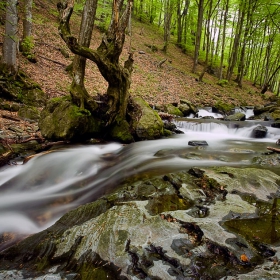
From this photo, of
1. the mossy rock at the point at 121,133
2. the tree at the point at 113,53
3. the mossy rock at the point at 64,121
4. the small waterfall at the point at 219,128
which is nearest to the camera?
the tree at the point at 113,53

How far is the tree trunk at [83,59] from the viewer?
6312 mm

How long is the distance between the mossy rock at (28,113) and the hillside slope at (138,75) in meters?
1.44

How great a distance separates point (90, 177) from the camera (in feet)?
16.6

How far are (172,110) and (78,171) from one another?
24.2 ft

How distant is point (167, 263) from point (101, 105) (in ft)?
19.4

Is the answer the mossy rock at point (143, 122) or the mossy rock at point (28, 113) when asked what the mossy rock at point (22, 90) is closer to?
the mossy rock at point (28, 113)

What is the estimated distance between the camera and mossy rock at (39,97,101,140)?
6312 millimetres

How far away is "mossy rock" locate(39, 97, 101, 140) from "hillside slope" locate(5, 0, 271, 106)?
281 centimetres

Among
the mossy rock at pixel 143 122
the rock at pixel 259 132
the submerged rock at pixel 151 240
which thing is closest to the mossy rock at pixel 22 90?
the mossy rock at pixel 143 122

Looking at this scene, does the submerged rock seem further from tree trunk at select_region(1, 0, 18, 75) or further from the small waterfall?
tree trunk at select_region(1, 0, 18, 75)

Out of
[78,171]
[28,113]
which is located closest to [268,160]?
[78,171]

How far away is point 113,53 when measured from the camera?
240 inches

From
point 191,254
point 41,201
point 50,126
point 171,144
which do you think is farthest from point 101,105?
point 191,254

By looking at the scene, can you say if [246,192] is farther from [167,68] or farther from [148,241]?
[167,68]
